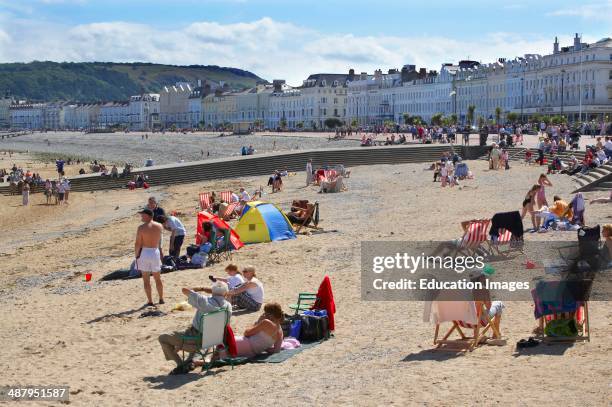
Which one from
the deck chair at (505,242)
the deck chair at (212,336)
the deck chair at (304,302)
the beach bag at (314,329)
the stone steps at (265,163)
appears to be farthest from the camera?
the stone steps at (265,163)

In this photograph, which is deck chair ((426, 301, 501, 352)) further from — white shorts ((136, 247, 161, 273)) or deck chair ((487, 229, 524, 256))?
deck chair ((487, 229, 524, 256))

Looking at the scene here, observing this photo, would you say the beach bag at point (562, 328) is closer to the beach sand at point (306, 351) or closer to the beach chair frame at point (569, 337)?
the beach chair frame at point (569, 337)

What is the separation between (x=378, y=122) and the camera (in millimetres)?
114250

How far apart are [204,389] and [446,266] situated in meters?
4.70

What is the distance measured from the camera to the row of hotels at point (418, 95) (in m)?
75.1

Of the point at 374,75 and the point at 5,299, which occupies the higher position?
the point at 374,75

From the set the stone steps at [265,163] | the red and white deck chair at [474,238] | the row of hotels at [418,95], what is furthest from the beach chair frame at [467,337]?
the row of hotels at [418,95]

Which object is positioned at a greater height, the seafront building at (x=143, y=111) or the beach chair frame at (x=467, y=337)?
the seafront building at (x=143, y=111)

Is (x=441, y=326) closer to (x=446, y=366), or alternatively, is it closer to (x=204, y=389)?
(x=446, y=366)

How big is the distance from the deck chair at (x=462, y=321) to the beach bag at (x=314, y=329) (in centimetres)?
123

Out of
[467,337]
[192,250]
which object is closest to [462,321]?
[467,337]

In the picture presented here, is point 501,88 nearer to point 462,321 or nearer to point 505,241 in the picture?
point 505,241

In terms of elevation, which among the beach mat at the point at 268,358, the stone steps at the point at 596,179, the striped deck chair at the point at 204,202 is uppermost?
the stone steps at the point at 596,179

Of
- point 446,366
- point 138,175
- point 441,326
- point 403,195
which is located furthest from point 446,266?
point 138,175
